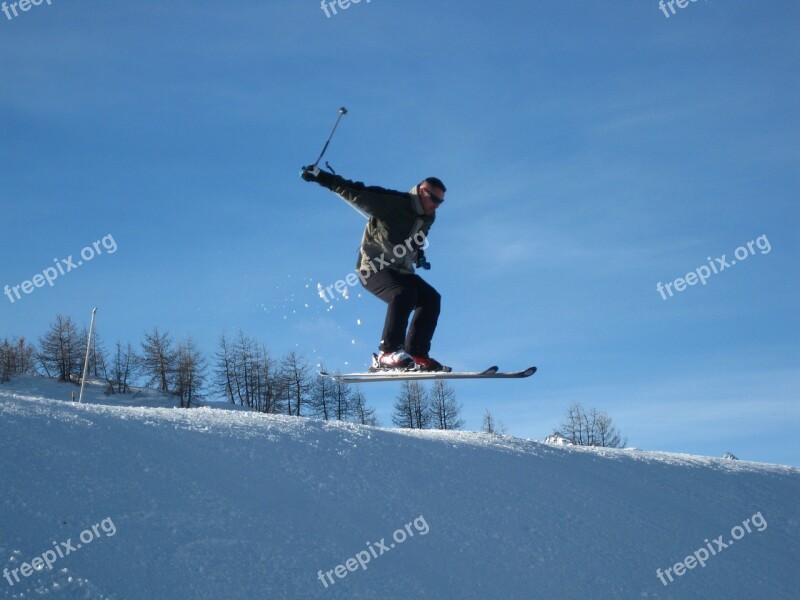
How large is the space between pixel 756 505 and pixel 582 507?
460 cm

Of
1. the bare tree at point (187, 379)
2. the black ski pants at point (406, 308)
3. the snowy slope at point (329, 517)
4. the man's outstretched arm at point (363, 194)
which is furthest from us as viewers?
the bare tree at point (187, 379)

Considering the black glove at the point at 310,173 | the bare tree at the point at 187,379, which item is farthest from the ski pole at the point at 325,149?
the bare tree at the point at 187,379

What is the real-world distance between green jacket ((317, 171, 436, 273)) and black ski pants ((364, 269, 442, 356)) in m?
0.18

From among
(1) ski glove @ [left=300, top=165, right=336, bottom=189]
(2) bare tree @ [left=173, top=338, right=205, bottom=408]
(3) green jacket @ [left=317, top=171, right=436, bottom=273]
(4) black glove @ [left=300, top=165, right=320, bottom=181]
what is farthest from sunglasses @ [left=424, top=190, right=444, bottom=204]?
(2) bare tree @ [left=173, top=338, right=205, bottom=408]

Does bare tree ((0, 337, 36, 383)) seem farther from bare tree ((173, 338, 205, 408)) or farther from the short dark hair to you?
the short dark hair

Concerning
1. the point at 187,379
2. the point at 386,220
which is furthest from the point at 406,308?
the point at 187,379

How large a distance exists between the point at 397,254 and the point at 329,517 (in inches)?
135

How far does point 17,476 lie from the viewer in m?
6.46

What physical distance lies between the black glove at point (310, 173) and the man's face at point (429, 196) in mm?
1344

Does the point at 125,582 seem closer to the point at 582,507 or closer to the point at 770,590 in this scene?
the point at 582,507

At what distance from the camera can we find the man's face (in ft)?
29.9

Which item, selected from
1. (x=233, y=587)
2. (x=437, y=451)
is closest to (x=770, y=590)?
(x=437, y=451)

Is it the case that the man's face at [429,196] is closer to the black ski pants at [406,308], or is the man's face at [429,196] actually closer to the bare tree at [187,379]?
the black ski pants at [406,308]

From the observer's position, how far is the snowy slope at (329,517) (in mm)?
5992
